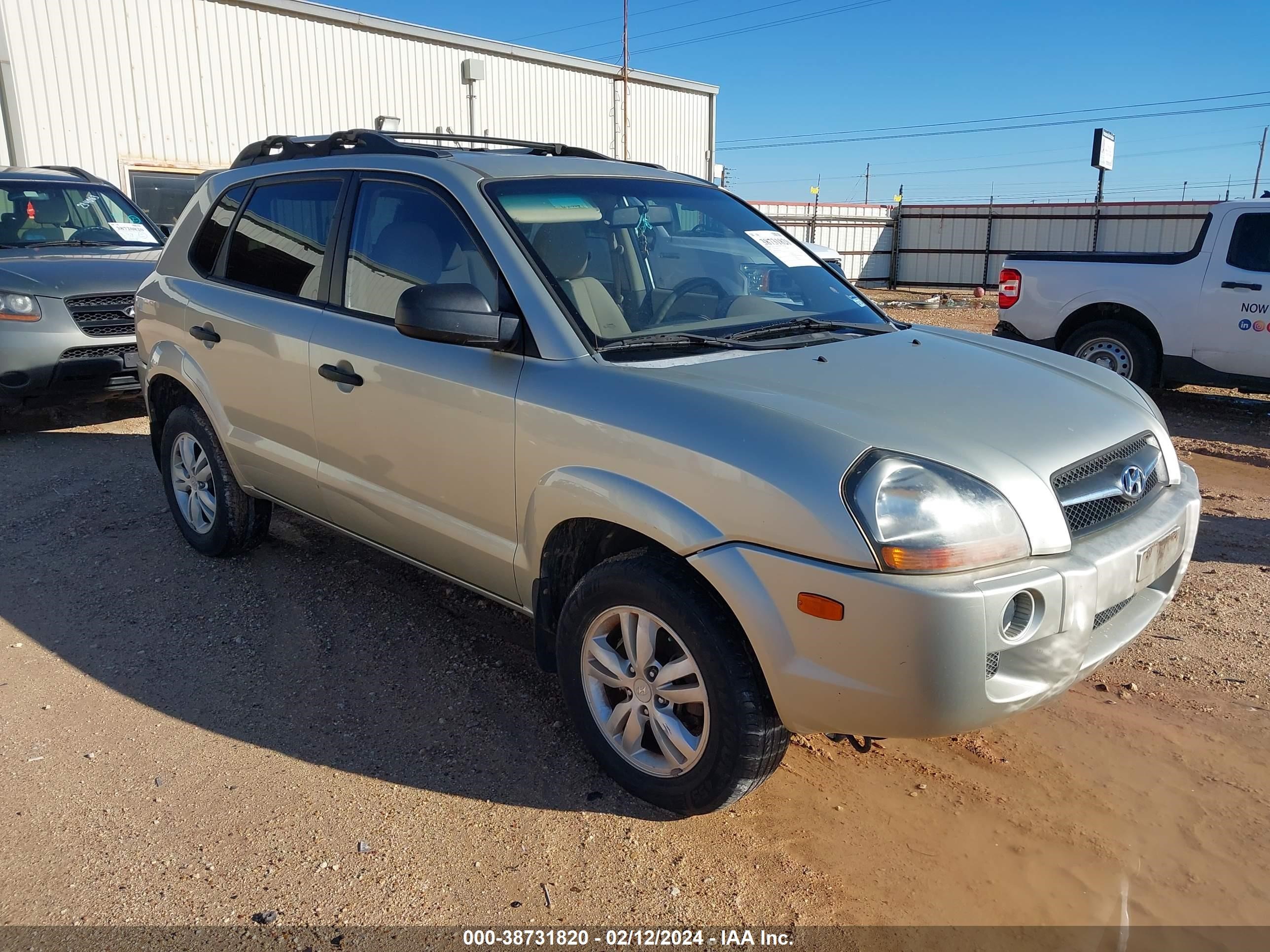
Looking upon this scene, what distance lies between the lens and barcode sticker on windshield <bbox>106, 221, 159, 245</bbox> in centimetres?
891

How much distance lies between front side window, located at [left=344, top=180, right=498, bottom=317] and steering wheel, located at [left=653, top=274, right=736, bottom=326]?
57cm

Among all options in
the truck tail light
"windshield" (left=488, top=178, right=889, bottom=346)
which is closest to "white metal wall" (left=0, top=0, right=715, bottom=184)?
the truck tail light

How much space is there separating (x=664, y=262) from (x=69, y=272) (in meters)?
6.16

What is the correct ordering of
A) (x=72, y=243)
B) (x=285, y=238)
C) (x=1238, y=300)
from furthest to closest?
(x=72, y=243), (x=1238, y=300), (x=285, y=238)

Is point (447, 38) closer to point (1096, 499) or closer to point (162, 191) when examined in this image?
point (162, 191)

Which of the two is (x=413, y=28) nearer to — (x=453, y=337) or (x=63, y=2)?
(x=63, y=2)

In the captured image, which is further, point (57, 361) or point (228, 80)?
point (228, 80)

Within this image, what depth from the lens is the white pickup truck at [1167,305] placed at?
26.7ft

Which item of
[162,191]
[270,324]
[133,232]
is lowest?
[270,324]

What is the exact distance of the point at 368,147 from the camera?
4102 mm

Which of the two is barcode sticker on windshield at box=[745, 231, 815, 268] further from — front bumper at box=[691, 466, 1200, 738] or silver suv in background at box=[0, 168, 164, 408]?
silver suv in background at box=[0, 168, 164, 408]

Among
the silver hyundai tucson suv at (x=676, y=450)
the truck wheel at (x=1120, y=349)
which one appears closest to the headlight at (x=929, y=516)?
the silver hyundai tucson suv at (x=676, y=450)

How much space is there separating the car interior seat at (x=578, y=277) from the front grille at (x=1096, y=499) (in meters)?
1.39

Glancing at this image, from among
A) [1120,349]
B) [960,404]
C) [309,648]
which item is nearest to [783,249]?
[960,404]
